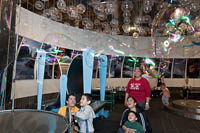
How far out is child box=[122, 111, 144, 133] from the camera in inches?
107

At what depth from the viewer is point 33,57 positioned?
572 centimetres

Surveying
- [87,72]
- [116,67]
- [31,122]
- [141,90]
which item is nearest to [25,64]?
[87,72]

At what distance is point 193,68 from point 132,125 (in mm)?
10980

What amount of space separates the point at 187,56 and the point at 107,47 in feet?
19.5

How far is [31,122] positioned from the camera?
1.30 meters

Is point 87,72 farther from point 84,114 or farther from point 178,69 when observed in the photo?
point 178,69

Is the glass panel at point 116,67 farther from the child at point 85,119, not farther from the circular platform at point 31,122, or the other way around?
the circular platform at point 31,122

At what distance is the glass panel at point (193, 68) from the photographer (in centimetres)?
1162

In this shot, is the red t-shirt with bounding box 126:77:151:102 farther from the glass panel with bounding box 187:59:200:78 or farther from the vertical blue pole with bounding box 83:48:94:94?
the glass panel with bounding box 187:59:200:78

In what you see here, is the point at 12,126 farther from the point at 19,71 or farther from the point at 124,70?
the point at 124,70

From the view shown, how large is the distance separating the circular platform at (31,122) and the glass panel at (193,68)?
12.4m

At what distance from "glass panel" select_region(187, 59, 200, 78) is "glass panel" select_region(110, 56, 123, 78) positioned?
5142 mm

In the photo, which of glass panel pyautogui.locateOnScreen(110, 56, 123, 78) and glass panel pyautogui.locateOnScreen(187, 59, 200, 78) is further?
glass panel pyautogui.locateOnScreen(187, 59, 200, 78)

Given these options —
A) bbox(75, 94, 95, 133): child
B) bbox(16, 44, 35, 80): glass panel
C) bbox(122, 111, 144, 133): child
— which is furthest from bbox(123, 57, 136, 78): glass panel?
bbox(75, 94, 95, 133): child
